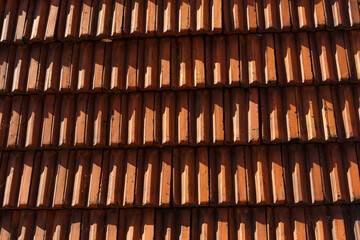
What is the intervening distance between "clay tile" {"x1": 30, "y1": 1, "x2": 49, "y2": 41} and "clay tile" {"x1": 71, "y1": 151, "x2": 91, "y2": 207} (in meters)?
0.99

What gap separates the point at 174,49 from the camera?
10.6ft

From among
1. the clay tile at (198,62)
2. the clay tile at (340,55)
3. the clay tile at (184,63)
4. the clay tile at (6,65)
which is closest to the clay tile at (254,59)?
the clay tile at (198,62)

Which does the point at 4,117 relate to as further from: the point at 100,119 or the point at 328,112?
the point at 328,112

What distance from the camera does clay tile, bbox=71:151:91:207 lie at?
3.07m

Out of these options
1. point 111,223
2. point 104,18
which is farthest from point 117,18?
point 111,223

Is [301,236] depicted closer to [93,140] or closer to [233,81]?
[233,81]

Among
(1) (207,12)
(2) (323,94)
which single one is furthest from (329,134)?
(1) (207,12)

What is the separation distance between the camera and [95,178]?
3102 millimetres

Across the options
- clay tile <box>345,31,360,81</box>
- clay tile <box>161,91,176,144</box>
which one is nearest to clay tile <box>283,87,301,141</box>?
clay tile <box>345,31,360,81</box>

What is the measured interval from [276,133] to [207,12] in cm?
108

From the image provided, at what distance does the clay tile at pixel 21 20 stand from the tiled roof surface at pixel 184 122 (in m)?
0.02

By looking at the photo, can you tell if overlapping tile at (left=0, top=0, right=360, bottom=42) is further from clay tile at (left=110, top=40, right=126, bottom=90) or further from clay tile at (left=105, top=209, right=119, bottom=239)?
clay tile at (left=105, top=209, right=119, bottom=239)

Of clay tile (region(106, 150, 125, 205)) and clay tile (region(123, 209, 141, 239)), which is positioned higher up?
clay tile (region(106, 150, 125, 205))

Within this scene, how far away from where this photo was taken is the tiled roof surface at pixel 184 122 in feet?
9.87
